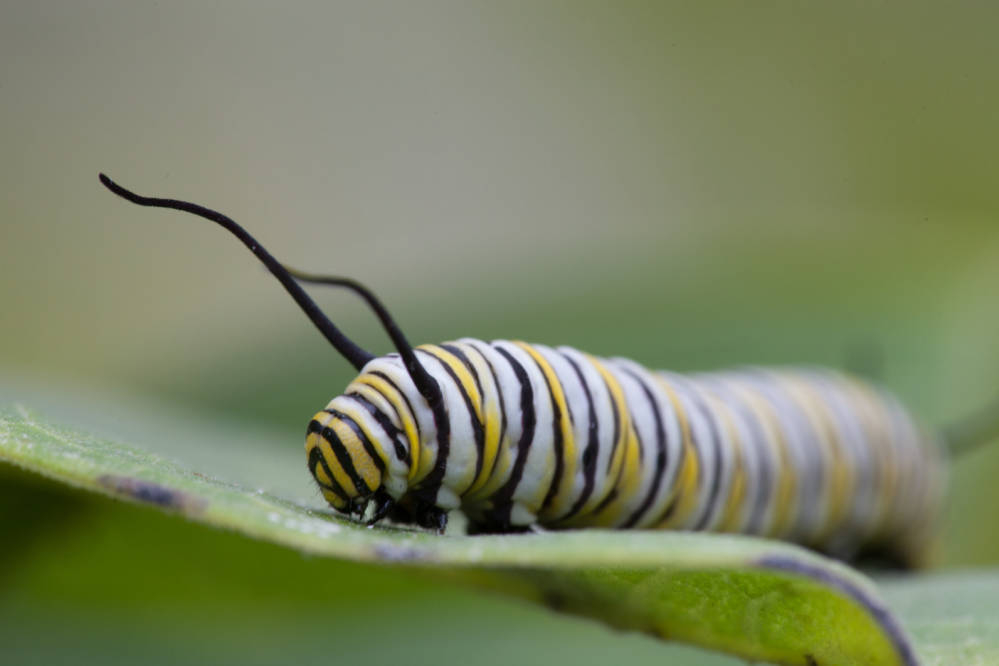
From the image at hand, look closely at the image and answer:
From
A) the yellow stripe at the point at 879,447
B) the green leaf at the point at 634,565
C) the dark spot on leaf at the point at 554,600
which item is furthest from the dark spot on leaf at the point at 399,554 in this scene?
the yellow stripe at the point at 879,447

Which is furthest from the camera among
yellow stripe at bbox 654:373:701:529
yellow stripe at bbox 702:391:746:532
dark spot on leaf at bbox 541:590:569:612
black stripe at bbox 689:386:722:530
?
yellow stripe at bbox 702:391:746:532

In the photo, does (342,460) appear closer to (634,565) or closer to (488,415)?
(488,415)

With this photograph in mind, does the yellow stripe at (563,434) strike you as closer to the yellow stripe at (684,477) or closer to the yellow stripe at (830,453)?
the yellow stripe at (684,477)

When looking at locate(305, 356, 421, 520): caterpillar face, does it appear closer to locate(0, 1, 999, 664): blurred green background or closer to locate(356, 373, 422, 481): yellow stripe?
locate(356, 373, 422, 481): yellow stripe

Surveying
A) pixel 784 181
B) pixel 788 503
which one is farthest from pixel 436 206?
pixel 784 181

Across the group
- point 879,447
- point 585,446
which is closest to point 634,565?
point 585,446

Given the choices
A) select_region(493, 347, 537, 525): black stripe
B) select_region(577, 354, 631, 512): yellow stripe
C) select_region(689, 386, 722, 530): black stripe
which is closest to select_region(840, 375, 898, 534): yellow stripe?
select_region(689, 386, 722, 530): black stripe

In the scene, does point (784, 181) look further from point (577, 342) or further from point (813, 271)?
point (577, 342)
